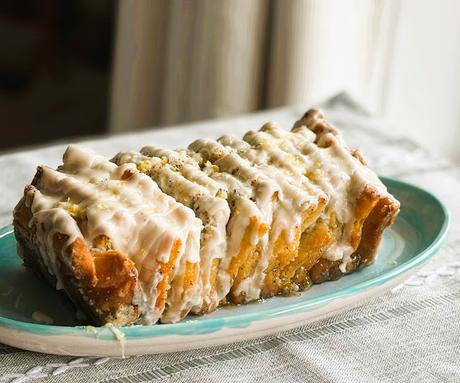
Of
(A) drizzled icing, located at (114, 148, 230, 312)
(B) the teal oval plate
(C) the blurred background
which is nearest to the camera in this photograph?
(B) the teal oval plate

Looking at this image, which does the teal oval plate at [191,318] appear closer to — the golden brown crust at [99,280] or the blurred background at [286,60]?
the golden brown crust at [99,280]

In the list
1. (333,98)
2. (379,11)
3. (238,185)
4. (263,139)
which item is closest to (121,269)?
(238,185)

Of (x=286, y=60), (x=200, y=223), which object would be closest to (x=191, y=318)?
(x=200, y=223)

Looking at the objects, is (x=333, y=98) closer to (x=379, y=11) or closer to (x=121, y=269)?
(x=379, y=11)

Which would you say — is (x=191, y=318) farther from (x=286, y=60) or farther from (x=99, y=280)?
(x=286, y=60)

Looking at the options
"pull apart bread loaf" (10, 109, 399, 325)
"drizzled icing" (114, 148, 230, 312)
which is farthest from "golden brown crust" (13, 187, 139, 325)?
"drizzled icing" (114, 148, 230, 312)

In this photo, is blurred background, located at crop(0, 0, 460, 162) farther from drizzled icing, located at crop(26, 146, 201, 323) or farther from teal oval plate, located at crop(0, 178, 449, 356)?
drizzled icing, located at crop(26, 146, 201, 323)

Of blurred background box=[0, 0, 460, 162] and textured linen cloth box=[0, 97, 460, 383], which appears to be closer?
textured linen cloth box=[0, 97, 460, 383]
